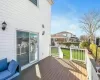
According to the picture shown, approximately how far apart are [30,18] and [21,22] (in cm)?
120

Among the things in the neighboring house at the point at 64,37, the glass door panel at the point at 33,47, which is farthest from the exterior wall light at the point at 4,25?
the neighboring house at the point at 64,37

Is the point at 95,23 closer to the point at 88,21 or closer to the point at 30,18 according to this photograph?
the point at 88,21

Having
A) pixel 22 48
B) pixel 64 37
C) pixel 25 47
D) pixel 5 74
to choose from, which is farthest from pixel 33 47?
pixel 64 37

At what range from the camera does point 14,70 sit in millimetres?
4406

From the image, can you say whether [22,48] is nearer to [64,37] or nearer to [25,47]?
[25,47]

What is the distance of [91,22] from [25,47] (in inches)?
990

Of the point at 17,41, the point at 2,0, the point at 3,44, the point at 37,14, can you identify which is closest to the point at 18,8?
the point at 2,0

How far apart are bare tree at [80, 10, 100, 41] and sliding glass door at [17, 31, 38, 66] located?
22163 mm

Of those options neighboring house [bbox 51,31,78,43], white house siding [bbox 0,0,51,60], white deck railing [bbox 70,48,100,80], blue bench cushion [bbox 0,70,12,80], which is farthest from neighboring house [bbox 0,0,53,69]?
neighboring house [bbox 51,31,78,43]

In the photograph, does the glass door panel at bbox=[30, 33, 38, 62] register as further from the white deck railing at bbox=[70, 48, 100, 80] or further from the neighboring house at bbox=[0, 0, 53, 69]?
the white deck railing at bbox=[70, 48, 100, 80]

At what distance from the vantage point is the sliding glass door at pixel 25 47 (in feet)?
20.1

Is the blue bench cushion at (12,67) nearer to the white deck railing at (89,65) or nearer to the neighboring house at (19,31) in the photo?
the neighboring house at (19,31)

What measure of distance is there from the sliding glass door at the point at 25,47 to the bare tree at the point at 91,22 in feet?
72.7

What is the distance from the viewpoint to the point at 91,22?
94.7 feet
